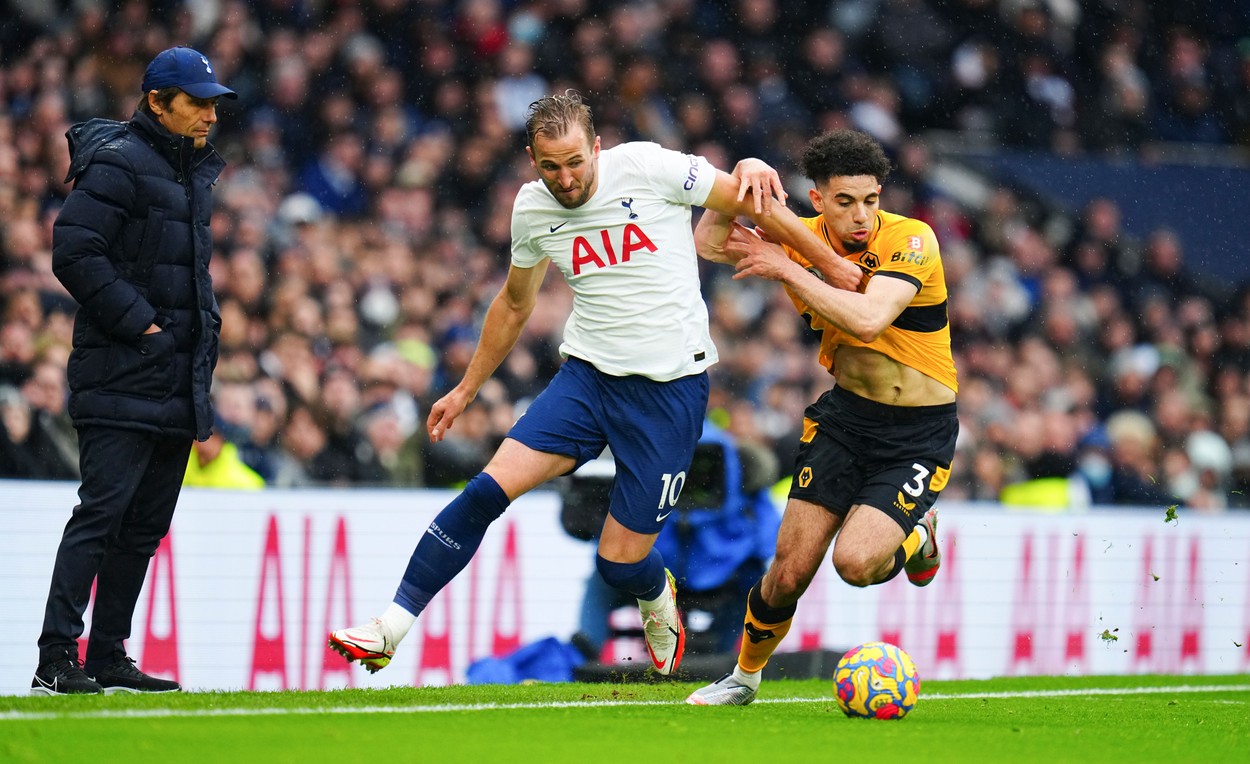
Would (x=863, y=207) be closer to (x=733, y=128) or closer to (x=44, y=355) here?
(x=44, y=355)

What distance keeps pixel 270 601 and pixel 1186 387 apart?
10360 mm

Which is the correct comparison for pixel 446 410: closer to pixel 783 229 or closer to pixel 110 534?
pixel 110 534

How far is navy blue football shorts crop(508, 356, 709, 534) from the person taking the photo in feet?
20.9

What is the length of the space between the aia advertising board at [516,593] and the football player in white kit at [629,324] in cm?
285

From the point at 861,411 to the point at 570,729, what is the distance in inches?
82.1

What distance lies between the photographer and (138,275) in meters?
6.30

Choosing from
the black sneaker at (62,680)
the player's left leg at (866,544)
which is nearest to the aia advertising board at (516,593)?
the black sneaker at (62,680)

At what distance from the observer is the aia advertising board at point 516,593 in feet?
28.2

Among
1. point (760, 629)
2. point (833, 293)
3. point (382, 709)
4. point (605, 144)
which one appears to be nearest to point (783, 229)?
point (833, 293)

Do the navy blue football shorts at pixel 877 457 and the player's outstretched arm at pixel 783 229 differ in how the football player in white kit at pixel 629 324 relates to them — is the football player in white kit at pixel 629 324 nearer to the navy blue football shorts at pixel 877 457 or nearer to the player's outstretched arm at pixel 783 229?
the player's outstretched arm at pixel 783 229

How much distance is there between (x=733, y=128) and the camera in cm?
1586

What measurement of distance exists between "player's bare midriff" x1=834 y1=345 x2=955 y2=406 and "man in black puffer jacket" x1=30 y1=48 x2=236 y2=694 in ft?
9.10

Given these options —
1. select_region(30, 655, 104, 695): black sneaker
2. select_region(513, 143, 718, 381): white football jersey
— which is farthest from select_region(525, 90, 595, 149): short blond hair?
select_region(30, 655, 104, 695): black sneaker

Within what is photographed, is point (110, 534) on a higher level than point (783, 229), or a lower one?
lower
